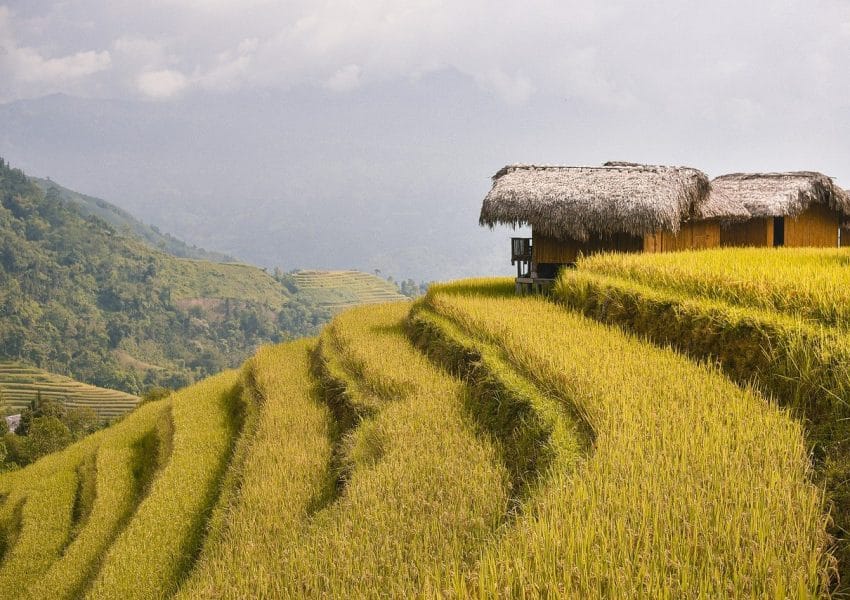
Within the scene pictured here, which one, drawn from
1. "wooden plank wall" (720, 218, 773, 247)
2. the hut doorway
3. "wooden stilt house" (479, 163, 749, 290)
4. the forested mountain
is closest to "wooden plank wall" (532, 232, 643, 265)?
"wooden stilt house" (479, 163, 749, 290)

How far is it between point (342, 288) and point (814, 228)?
449 feet

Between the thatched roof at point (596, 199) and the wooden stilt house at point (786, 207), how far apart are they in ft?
11.9

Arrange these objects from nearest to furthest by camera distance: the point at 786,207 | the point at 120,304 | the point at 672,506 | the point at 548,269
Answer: the point at 672,506 < the point at 548,269 < the point at 786,207 < the point at 120,304

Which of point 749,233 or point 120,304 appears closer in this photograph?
point 749,233

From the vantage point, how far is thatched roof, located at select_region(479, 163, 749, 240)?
43.9ft

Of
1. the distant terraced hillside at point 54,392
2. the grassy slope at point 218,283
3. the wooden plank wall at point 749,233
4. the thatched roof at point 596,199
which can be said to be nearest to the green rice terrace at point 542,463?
the thatched roof at point 596,199

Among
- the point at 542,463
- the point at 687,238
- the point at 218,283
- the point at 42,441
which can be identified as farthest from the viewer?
the point at 218,283

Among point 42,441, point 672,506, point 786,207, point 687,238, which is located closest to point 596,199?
point 687,238

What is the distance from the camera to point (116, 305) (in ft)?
378

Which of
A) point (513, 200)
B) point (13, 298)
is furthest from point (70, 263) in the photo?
point (513, 200)

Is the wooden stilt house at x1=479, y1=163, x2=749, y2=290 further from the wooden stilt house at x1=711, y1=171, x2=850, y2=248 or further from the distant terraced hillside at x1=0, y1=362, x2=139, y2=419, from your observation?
the distant terraced hillside at x1=0, y1=362, x2=139, y2=419

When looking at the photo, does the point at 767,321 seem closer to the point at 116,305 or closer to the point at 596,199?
the point at 596,199

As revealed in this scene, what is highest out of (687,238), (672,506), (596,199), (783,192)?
(783,192)

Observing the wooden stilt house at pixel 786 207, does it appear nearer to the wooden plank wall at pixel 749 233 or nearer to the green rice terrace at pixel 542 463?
the wooden plank wall at pixel 749 233
